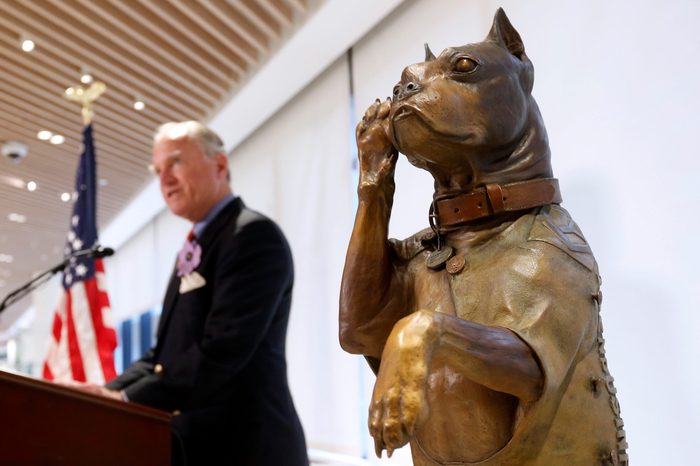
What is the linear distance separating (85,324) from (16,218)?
7.09ft

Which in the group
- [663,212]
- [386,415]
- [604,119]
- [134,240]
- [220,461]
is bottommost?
[220,461]

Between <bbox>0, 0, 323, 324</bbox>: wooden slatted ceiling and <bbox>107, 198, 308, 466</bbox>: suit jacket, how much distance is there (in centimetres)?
108

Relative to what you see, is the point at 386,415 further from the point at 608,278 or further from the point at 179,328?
the point at 179,328

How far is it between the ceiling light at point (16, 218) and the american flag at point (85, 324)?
A: 167cm

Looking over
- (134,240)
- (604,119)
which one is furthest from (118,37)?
(134,240)

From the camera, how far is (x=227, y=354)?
59.0 inches

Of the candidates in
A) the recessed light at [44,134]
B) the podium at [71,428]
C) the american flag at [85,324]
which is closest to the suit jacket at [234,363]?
the podium at [71,428]

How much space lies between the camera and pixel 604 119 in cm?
130

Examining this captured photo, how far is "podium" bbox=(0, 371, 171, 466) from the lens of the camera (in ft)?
3.84

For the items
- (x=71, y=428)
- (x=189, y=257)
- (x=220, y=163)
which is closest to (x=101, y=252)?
(x=189, y=257)

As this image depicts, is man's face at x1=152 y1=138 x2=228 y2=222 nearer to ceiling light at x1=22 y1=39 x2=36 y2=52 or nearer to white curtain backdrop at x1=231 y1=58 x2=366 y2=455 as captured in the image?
white curtain backdrop at x1=231 y1=58 x2=366 y2=455

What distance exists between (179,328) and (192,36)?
1450 millimetres

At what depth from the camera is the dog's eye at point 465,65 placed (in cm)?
74

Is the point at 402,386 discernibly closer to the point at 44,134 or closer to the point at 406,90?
the point at 406,90
